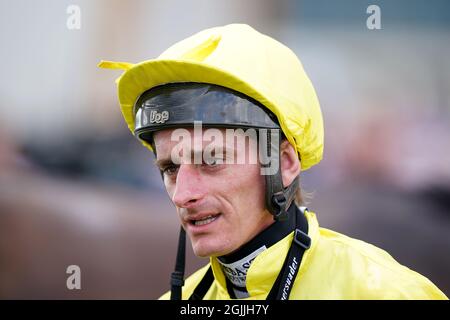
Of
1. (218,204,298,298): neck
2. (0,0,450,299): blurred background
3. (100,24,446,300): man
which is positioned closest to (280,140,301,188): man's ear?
(100,24,446,300): man

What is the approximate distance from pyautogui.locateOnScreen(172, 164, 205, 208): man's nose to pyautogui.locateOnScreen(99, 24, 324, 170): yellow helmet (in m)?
0.27

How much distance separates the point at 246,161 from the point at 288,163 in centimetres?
18

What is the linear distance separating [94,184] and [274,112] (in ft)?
7.84

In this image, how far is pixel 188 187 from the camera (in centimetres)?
165

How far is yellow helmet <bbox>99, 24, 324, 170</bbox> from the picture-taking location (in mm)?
1646

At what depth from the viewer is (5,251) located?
3799 mm

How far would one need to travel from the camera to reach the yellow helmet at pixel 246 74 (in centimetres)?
165
